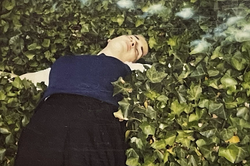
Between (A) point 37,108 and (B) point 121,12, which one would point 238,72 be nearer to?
(B) point 121,12

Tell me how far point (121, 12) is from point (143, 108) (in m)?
0.37

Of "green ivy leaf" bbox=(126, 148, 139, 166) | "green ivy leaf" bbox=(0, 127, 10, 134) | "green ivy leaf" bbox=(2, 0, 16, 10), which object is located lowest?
"green ivy leaf" bbox=(126, 148, 139, 166)

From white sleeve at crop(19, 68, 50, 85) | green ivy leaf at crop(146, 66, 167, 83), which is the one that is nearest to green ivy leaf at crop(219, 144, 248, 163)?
green ivy leaf at crop(146, 66, 167, 83)

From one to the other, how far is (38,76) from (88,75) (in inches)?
8.2

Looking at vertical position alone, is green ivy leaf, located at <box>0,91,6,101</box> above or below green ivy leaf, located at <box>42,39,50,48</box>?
below

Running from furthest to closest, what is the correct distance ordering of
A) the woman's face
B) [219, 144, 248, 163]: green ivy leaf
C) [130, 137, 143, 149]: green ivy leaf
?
the woman's face
[130, 137, 143, 149]: green ivy leaf
[219, 144, 248, 163]: green ivy leaf

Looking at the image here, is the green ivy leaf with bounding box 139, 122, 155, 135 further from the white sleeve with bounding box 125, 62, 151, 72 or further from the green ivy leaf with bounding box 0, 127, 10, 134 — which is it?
the green ivy leaf with bounding box 0, 127, 10, 134

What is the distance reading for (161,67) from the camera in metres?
1.19

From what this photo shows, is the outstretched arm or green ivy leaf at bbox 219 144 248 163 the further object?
the outstretched arm

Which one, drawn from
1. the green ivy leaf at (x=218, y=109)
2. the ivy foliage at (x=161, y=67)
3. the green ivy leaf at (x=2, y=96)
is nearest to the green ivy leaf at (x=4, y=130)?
the ivy foliage at (x=161, y=67)

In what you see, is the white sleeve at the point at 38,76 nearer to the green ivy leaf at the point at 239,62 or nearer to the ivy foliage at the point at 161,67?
the ivy foliage at the point at 161,67

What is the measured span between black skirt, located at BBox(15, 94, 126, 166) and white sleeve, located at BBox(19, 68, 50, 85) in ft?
0.36

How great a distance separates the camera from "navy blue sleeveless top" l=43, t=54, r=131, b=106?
1.22 m

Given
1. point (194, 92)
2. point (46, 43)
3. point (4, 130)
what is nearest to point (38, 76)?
point (46, 43)
